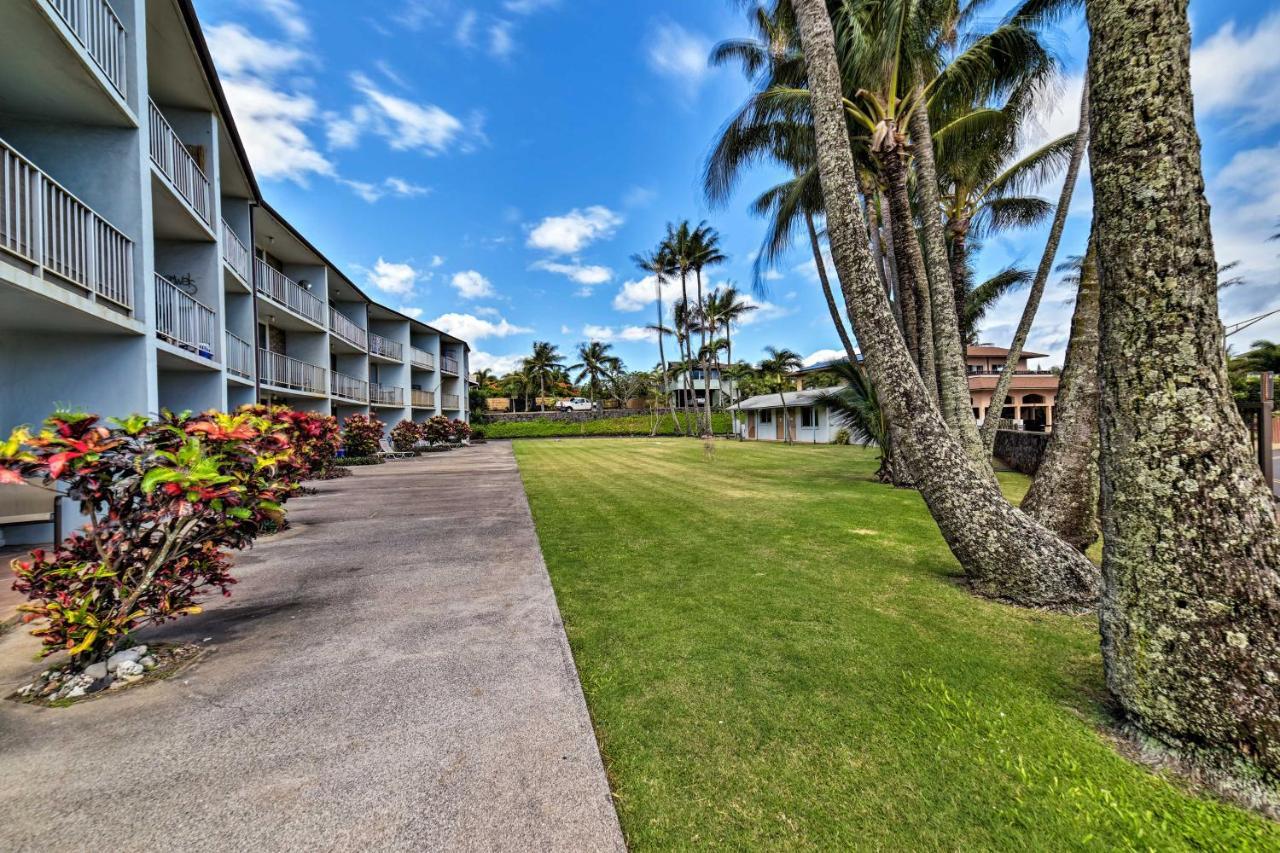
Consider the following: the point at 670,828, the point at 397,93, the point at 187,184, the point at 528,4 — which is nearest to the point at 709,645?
the point at 670,828

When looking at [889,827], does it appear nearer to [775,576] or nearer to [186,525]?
[775,576]

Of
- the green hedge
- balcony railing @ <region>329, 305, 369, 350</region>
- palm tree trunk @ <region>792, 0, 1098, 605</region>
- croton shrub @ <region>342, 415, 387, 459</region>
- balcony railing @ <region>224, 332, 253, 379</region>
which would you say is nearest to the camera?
palm tree trunk @ <region>792, 0, 1098, 605</region>

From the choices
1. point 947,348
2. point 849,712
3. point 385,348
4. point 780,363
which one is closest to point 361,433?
point 385,348

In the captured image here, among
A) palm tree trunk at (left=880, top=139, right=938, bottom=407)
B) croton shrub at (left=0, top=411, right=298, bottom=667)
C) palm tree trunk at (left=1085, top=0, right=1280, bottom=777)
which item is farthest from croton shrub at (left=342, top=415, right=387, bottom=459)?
palm tree trunk at (left=1085, top=0, right=1280, bottom=777)

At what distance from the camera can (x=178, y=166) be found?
8.31 m

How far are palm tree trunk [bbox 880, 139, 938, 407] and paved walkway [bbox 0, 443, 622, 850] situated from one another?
822cm

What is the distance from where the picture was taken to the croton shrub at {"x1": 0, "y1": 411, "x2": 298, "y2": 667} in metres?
2.94

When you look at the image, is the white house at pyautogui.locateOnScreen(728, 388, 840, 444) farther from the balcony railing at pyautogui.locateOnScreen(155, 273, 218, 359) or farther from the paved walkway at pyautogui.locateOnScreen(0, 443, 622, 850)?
the paved walkway at pyautogui.locateOnScreen(0, 443, 622, 850)

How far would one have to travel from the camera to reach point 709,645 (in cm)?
353

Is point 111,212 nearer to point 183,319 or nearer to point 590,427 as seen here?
point 183,319

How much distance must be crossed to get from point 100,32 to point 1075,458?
473 inches

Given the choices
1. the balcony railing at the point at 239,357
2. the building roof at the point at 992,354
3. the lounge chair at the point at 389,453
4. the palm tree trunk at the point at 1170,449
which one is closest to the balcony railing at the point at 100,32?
the balcony railing at the point at 239,357

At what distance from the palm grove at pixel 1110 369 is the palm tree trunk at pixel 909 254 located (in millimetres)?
45

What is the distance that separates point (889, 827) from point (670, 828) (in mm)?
823
